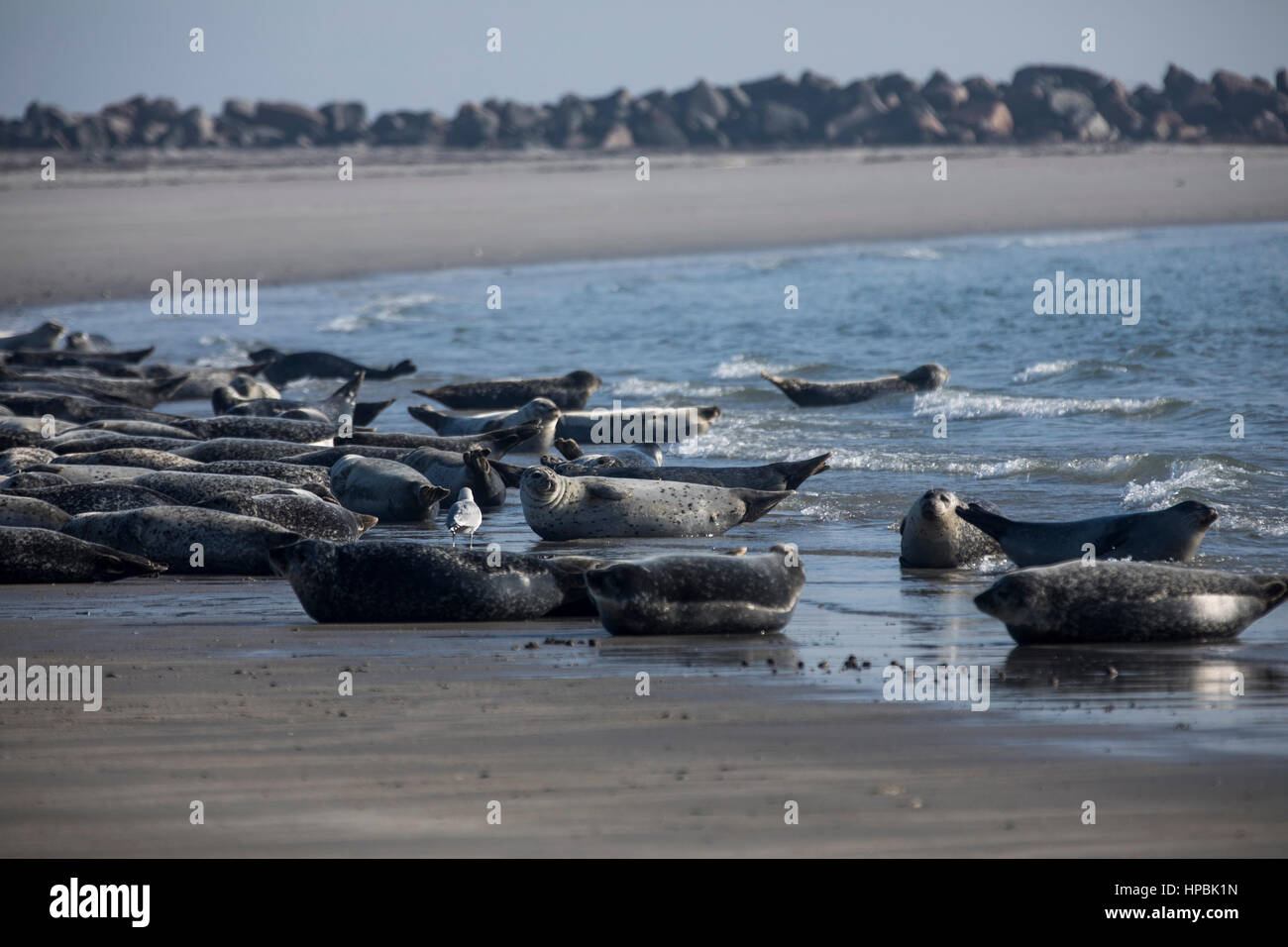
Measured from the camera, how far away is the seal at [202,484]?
22.8 ft

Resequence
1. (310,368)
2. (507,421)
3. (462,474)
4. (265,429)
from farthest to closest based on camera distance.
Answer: (310,368) < (507,421) < (265,429) < (462,474)

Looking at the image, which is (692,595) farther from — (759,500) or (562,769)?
(759,500)

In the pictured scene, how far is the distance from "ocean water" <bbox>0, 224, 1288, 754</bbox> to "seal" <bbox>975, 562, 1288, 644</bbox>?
0.09 m

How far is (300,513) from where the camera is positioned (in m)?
6.49

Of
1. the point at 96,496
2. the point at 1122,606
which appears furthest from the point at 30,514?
the point at 1122,606

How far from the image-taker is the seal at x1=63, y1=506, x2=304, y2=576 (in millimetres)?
6145

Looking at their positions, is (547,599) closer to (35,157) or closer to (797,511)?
(797,511)

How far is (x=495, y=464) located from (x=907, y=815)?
475cm

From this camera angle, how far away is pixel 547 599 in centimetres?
521

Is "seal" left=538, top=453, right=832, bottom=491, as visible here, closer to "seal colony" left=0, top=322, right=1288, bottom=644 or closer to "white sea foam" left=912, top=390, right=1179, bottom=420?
"seal colony" left=0, top=322, right=1288, bottom=644

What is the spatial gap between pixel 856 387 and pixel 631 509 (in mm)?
4582

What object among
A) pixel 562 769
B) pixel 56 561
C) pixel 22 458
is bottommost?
pixel 562 769

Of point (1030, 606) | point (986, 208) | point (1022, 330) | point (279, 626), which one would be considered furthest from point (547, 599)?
point (986, 208)

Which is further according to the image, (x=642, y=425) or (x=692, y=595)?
(x=642, y=425)
